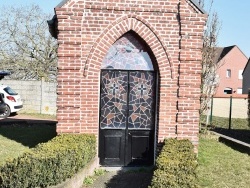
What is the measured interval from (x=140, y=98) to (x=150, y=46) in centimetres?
138

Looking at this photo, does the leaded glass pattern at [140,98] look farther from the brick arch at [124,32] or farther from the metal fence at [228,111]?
the metal fence at [228,111]

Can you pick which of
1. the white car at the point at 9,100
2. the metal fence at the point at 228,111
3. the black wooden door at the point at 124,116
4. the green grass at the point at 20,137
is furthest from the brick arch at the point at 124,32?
the white car at the point at 9,100

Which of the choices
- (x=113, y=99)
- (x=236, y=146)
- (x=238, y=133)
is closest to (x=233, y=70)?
(x=238, y=133)

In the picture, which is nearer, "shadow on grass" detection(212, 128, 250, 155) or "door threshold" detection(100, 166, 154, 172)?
"door threshold" detection(100, 166, 154, 172)

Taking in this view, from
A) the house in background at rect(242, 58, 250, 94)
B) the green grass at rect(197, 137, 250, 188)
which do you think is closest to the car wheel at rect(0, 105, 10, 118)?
the green grass at rect(197, 137, 250, 188)

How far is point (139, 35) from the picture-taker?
880 cm

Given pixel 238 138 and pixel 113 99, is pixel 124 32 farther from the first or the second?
pixel 238 138

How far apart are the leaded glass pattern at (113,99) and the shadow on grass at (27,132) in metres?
3.13

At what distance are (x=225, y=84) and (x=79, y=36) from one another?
51.5 meters

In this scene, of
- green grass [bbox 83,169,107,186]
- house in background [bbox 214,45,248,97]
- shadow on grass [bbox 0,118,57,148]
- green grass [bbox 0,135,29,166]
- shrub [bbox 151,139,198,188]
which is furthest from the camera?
house in background [bbox 214,45,248,97]

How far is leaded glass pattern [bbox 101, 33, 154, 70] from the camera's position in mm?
9039

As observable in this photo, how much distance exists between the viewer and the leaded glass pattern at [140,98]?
358 inches

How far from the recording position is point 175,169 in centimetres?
586

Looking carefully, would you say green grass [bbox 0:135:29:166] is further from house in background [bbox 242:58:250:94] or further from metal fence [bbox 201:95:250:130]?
house in background [bbox 242:58:250:94]
